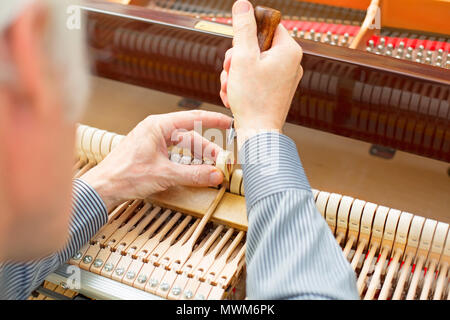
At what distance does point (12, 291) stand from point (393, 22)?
1937mm

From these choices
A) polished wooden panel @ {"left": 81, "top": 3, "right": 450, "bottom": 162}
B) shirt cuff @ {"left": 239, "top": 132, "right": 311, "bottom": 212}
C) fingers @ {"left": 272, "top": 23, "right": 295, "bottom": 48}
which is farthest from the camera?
polished wooden panel @ {"left": 81, "top": 3, "right": 450, "bottom": 162}

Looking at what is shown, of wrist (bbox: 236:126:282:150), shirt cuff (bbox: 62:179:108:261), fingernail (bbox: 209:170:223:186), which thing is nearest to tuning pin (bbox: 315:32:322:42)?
fingernail (bbox: 209:170:223:186)

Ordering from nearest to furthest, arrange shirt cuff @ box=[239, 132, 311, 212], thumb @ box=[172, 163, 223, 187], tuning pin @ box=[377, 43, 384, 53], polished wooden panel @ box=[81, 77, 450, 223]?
shirt cuff @ box=[239, 132, 311, 212], thumb @ box=[172, 163, 223, 187], polished wooden panel @ box=[81, 77, 450, 223], tuning pin @ box=[377, 43, 384, 53]

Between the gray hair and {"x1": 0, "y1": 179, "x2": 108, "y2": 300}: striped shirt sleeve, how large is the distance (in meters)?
0.65

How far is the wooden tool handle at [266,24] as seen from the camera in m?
1.34

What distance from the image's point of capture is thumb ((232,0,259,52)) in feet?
4.36

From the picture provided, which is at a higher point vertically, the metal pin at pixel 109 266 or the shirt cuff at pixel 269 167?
the shirt cuff at pixel 269 167

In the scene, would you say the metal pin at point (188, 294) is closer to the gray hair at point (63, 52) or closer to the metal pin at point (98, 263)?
the metal pin at point (98, 263)

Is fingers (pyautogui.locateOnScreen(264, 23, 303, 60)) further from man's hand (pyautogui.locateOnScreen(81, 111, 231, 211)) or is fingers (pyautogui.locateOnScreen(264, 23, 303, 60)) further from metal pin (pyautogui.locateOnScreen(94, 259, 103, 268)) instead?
metal pin (pyautogui.locateOnScreen(94, 259, 103, 268))

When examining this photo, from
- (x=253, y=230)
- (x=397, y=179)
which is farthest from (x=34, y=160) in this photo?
(x=397, y=179)

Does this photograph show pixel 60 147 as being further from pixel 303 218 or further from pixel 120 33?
pixel 120 33

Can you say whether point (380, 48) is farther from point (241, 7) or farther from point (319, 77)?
point (241, 7)

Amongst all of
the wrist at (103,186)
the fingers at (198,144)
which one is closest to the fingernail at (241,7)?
the fingers at (198,144)

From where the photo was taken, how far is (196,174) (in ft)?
5.29
